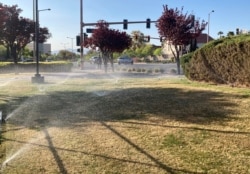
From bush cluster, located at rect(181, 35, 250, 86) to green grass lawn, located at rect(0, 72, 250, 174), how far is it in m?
0.84

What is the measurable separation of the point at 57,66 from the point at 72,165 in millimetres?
26830

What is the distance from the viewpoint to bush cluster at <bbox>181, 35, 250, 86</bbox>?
1052cm

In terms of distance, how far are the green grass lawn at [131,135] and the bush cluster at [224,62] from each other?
2.77 feet

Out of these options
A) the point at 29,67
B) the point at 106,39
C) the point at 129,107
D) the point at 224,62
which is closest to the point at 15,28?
the point at 29,67

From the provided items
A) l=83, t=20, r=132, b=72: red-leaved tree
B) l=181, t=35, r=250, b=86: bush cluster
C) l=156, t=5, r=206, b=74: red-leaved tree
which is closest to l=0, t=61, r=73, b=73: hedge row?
l=83, t=20, r=132, b=72: red-leaved tree

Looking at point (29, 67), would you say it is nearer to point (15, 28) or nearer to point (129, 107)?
point (15, 28)

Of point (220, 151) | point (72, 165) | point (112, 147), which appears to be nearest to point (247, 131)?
point (220, 151)

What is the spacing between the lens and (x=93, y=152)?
567 cm

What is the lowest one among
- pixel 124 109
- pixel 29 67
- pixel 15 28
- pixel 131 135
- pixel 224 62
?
pixel 131 135

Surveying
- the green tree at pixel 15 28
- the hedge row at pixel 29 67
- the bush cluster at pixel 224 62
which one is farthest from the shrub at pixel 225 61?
the green tree at pixel 15 28

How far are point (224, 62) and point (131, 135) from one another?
5977 mm

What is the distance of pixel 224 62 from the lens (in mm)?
11492

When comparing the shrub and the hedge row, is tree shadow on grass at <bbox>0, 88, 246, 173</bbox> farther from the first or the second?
the hedge row

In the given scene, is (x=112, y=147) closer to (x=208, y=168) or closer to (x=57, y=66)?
(x=208, y=168)
